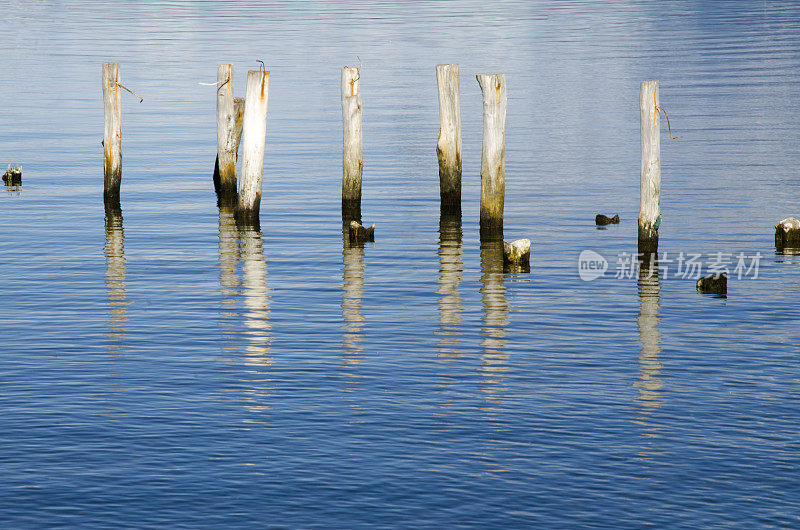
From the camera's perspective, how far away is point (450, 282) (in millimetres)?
18953

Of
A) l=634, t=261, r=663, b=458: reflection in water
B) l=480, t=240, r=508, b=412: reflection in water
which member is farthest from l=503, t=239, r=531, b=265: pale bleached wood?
l=634, t=261, r=663, b=458: reflection in water

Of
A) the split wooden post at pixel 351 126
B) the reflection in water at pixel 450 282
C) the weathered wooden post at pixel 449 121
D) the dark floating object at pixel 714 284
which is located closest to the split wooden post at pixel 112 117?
the split wooden post at pixel 351 126

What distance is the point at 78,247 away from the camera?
21.7 meters

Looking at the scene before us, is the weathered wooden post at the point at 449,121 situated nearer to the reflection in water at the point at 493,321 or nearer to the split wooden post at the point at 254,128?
the reflection in water at the point at 493,321

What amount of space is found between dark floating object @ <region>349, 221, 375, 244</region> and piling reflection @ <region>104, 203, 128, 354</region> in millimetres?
4310

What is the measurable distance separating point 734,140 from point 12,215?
2157 centimetres

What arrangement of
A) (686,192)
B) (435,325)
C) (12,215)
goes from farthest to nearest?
(686,192), (12,215), (435,325)

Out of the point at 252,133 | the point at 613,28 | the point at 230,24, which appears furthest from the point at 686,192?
the point at 230,24

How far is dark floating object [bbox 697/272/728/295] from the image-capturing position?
17922 mm

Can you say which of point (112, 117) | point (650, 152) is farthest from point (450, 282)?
point (112, 117)

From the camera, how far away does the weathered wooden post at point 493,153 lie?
20.8 metres

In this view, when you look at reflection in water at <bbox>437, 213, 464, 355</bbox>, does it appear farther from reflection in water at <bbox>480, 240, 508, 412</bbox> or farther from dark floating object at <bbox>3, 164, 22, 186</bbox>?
dark floating object at <bbox>3, 164, 22, 186</bbox>

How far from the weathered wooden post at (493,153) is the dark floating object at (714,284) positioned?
4.52m

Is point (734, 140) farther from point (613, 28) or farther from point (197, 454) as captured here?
point (613, 28)
